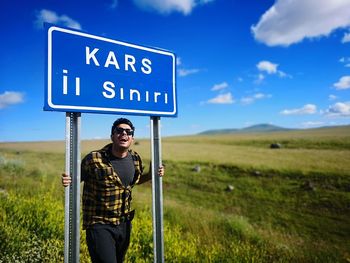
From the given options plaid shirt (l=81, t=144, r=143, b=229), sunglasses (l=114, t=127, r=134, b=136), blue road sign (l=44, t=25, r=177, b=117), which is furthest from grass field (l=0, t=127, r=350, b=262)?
blue road sign (l=44, t=25, r=177, b=117)

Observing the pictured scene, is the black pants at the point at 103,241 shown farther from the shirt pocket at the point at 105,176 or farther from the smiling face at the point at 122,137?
the smiling face at the point at 122,137

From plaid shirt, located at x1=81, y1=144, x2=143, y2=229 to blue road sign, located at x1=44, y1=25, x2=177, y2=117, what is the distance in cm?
73

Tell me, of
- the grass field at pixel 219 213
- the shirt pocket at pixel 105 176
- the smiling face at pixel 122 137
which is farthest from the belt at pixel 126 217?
the grass field at pixel 219 213

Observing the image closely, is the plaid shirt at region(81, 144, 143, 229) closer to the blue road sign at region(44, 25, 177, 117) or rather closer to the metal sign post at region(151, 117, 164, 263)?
the metal sign post at region(151, 117, 164, 263)

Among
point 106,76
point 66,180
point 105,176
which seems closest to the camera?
point 66,180

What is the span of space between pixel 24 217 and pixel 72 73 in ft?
12.4

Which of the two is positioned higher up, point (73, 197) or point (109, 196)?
point (73, 197)

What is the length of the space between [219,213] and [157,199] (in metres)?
11.7

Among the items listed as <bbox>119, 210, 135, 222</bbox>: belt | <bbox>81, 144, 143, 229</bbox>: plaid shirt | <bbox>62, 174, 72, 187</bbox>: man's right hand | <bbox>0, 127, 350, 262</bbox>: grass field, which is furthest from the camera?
<bbox>0, 127, 350, 262</bbox>: grass field

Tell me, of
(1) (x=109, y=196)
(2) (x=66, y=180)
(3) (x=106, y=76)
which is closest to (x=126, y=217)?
(1) (x=109, y=196)

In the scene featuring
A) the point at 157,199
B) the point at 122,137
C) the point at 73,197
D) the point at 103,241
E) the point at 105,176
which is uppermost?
the point at 122,137

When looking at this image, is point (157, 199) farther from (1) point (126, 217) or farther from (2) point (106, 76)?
(2) point (106, 76)

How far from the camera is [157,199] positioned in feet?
11.0

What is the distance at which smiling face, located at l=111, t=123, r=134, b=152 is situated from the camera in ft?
12.0
